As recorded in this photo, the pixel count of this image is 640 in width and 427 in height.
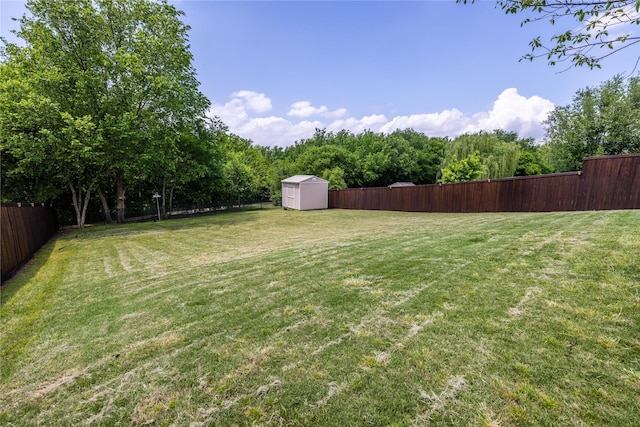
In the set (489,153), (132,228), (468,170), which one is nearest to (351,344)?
(132,228)

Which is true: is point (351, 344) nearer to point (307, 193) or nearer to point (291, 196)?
point (307, 193)

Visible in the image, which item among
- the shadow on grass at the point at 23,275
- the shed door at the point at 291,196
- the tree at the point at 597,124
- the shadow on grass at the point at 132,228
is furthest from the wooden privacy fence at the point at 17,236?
the tree at the point at 597,124

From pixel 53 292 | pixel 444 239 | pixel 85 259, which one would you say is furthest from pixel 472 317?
pixel 85 259

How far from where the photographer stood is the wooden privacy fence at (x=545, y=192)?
7.78 metres

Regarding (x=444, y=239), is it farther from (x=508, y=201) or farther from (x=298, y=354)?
(x=508, y=201)

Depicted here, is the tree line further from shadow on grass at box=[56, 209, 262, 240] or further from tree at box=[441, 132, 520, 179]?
shadow on grass at box=[56, 209, 262, 240]

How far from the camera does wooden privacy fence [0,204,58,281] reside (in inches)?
195

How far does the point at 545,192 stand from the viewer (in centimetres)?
957

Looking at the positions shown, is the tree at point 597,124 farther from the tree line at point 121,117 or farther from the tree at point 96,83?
the tree at point 96,83

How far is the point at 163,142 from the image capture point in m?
13.7

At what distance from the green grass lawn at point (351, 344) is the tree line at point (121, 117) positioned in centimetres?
859

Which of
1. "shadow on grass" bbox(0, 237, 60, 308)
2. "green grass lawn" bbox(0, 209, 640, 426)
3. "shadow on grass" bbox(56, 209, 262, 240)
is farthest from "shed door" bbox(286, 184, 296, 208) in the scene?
"green grass lawn" bbox(0, 209, 640, 426)

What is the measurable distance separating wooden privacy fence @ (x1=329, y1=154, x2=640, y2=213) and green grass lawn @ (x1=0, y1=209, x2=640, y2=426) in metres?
5.58

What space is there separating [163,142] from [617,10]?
15658 mm
